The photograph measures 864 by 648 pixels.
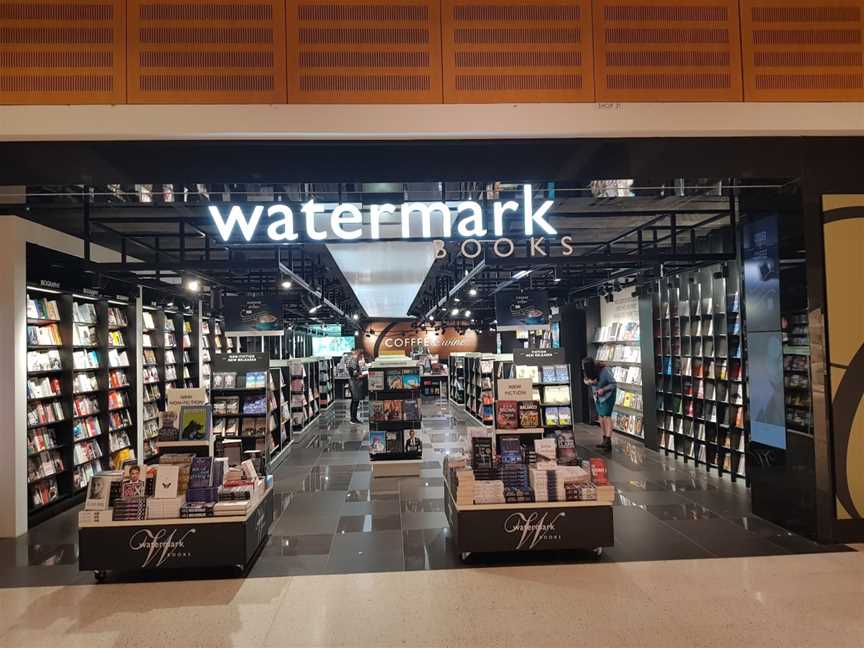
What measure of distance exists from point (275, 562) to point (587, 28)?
518cm

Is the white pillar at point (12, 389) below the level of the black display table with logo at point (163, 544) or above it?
above

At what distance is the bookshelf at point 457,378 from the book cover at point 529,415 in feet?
38.8

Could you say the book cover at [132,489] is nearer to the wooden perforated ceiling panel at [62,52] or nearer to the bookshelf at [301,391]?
the wooden perforated ceiling panel at [62,52]

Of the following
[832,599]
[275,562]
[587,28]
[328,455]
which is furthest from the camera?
[328,455]

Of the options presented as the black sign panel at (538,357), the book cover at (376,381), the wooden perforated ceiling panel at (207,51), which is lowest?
the book cover at (376,381)

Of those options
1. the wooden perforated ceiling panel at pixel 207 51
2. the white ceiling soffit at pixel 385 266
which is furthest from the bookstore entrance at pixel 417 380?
the wooden perforated ceiling panel at pixel 207 51

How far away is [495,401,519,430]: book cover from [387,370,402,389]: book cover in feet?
11.2

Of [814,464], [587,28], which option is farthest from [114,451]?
[814,464]

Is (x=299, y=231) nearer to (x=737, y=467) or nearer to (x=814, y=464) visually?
(x=814, y=464)

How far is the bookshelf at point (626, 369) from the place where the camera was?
1173 cm

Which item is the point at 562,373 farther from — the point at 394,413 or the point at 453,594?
the point at 453,594

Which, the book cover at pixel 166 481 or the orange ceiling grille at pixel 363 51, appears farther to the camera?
the book cover at pixel 166 481

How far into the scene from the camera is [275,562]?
16.8ft

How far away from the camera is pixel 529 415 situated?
20.5 ft
